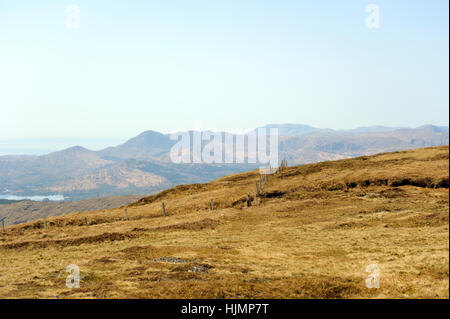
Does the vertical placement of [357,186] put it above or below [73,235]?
above

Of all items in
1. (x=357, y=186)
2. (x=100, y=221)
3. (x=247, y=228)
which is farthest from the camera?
(x=100, y=221)

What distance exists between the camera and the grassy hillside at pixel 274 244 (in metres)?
20.8

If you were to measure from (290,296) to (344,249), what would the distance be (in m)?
12.3

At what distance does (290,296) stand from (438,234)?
56.6 ft

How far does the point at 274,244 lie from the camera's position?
3366 centimetres

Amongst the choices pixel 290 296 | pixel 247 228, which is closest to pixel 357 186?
pixel 247 228

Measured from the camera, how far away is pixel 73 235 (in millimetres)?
49844

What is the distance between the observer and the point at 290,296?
19.1m

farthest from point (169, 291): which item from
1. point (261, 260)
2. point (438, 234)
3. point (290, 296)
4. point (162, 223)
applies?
point (162, 223)

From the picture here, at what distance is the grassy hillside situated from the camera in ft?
68.3

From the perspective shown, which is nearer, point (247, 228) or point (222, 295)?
point (222, 295)
